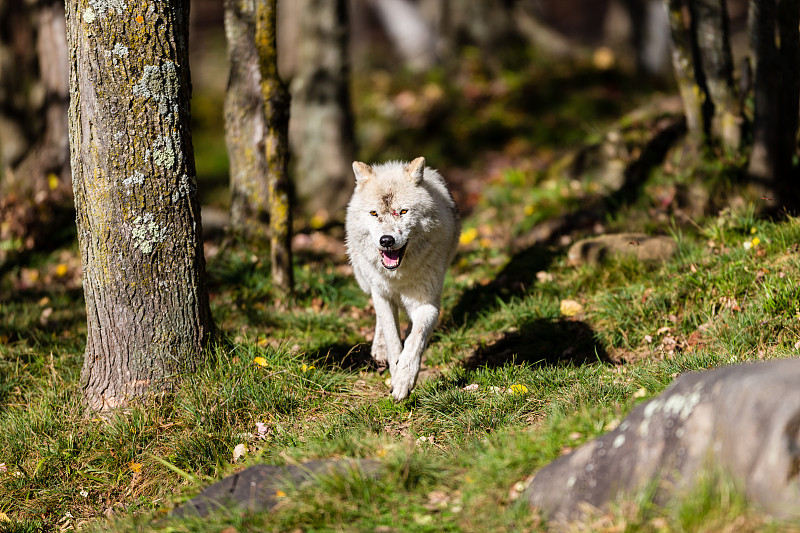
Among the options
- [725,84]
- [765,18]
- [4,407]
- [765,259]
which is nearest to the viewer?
[4,407]

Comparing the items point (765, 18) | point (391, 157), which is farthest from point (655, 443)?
point (391, 157)

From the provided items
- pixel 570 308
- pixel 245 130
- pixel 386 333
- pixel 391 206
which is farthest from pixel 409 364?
pixel 245 130

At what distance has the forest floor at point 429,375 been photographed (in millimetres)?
3596

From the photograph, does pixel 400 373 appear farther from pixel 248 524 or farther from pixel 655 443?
pixel 655 443

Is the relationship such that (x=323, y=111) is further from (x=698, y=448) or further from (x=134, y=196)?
(x=698, y=448)

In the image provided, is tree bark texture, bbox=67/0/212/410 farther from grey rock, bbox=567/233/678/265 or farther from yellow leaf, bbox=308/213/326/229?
yellow leaf, bbox=308/213/326/229

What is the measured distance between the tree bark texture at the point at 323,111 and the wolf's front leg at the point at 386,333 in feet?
16.2

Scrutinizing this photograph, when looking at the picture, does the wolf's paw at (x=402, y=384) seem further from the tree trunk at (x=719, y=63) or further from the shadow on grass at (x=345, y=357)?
the tree trunk at (x=719, y=63)

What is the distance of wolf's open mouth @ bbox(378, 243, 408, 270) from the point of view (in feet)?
16.0

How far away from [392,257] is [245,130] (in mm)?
3036

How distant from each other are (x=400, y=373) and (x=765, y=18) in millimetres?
4568

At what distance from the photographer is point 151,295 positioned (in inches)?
191

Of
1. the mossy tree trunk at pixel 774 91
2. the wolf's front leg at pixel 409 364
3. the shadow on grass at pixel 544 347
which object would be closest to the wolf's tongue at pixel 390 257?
the wolf's front leg at pixel 409 364

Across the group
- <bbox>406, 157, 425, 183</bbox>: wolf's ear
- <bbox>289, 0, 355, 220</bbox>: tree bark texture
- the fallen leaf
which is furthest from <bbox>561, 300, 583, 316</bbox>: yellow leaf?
<bbox>289, 0, 355, 220</bbox>: tree bark texture
